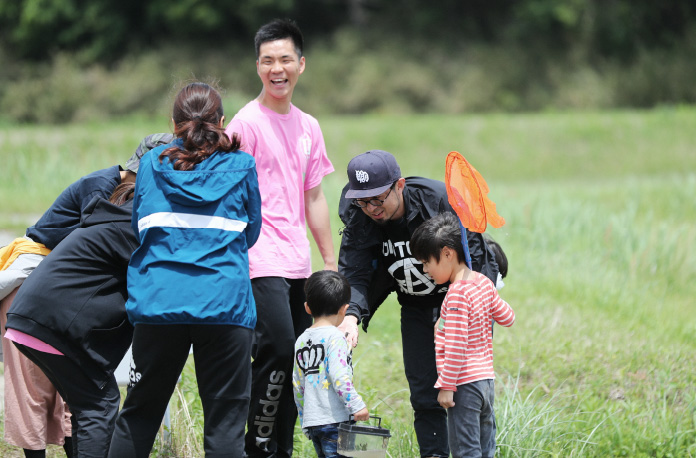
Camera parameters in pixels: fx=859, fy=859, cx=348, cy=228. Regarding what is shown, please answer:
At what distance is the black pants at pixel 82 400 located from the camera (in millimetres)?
3547

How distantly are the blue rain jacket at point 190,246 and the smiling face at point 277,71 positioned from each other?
0.87 meters

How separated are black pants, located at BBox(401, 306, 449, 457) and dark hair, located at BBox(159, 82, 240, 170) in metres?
1.33

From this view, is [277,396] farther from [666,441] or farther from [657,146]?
[657,146]

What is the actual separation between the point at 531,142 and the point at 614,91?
384 inches

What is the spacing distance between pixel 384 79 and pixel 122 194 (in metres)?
27.1

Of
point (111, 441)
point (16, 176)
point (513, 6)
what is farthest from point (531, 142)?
point (111, 441)

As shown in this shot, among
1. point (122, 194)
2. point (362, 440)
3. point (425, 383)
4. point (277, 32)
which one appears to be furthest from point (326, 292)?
point (277, 32)

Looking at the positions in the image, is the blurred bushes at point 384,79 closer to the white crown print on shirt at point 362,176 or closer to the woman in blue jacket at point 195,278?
the white crown print on shirt at point 362,176

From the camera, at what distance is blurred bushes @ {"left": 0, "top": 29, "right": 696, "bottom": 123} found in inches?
1109

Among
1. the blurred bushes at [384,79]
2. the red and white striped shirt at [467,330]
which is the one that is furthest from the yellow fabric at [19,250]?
the blurred bushes at [384,79]

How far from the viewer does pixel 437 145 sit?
19.8m

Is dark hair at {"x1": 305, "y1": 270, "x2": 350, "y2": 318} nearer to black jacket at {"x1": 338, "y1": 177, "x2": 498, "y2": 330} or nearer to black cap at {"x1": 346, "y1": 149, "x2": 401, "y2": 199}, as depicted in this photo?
black jacket at {"x1": 338, "y1": 177, "x2": 498, "y2": 330}

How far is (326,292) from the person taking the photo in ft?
12.1

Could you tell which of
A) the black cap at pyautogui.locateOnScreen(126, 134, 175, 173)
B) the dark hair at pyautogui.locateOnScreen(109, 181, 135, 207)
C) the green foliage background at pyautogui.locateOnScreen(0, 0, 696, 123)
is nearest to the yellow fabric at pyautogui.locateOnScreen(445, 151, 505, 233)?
the black cap at pyautogui.locateOnScreen(126, 134, 175, 173)
